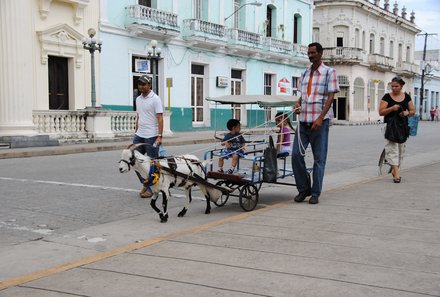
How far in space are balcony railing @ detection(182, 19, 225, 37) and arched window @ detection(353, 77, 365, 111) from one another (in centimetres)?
2174

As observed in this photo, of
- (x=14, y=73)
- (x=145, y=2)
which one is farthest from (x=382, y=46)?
(x=14, y=73)

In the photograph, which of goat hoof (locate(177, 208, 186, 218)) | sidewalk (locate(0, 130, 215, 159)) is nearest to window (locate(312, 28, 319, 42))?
sidewalk (locate(0, 130, 215, 159))

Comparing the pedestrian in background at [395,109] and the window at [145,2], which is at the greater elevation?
the window at [145,2]

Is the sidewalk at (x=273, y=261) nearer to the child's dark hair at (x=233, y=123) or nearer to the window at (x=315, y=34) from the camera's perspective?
the child's dark hair at (x=233, y=123)

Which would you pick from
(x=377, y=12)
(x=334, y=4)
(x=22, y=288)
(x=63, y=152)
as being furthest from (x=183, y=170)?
(x=377, y=12)

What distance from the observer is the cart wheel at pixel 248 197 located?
683 centimetres

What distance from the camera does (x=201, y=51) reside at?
29109mm

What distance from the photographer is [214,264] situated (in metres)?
4.45

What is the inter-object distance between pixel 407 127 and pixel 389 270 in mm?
5664

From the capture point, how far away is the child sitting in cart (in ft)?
25.2

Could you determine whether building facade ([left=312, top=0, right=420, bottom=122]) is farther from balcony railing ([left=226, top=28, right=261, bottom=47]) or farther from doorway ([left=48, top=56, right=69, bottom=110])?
doorway ([left=48, top=56, right=69, bottom=110])

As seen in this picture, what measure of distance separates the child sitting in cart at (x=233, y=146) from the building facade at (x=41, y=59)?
1111 cm

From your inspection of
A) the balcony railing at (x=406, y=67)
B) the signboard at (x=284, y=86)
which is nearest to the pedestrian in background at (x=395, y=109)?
the signboard at (x=284, y=86)

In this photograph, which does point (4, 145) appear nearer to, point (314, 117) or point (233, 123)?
point (233, 123)
